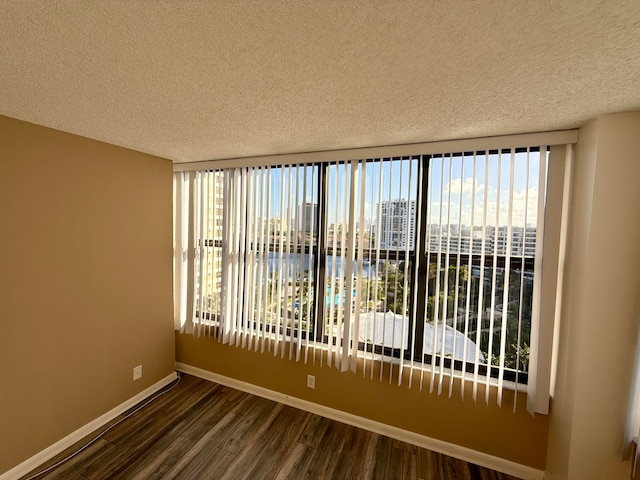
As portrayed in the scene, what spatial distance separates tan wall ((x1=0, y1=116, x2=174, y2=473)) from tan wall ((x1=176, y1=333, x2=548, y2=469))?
0.84 m

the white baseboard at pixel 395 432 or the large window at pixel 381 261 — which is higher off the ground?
the large window at pixel 381 261

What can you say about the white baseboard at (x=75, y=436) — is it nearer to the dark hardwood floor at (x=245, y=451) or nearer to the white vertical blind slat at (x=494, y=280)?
the dark hardwood floor at (x=245, y=451)

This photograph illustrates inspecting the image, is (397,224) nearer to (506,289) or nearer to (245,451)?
(506,289)

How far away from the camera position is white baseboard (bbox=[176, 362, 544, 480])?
1.83 metres

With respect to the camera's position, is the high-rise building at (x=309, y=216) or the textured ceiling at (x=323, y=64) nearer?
the textured ceiling at (x=323, y=64)

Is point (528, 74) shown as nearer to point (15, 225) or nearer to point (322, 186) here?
point (322, 186)

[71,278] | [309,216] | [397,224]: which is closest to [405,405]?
[397,224]

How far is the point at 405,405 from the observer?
208cm

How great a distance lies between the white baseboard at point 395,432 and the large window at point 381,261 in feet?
1.46

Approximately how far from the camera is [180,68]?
1.08 metres

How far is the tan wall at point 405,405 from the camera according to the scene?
5.96 ft

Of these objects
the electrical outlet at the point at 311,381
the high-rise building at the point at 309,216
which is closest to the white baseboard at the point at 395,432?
the electrical outlet at the point at 311,381

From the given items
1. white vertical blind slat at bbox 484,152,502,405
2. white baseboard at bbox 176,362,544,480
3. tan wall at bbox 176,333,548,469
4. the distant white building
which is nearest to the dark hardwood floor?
white baseboard at bbox 176,362,544,480

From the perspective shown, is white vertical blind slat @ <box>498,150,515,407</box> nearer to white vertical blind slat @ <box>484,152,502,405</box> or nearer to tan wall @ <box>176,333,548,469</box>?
white vertical blind slat @ <box>484,152,502,405</box>
